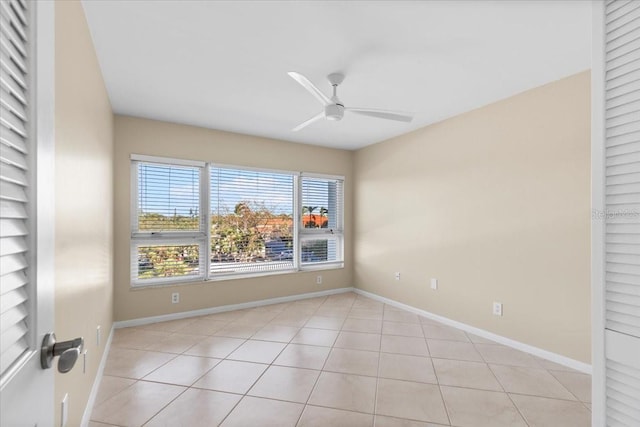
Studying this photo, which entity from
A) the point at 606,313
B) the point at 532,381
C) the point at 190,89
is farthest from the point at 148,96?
the point at 532,381

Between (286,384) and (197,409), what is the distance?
2.07ft

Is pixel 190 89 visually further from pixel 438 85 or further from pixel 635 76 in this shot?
pixel 635 76

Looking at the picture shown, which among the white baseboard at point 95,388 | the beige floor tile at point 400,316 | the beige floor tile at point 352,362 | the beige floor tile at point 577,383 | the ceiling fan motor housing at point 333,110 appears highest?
the ceiling fan motor housing at point 333,110

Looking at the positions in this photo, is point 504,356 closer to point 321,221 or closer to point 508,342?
point 508,342

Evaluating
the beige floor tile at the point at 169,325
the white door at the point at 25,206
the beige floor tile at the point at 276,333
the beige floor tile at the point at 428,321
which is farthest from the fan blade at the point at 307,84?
the beige floor tile at the point at 169,325

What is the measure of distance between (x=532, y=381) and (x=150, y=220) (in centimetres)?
410

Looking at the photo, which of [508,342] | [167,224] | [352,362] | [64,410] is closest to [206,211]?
[167,224]

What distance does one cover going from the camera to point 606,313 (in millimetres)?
1161

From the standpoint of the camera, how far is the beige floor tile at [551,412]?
1.88m

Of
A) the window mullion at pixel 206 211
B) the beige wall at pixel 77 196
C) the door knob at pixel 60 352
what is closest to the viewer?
the door knob at pixel 60 352

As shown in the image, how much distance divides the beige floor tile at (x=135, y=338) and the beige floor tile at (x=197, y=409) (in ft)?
3.69

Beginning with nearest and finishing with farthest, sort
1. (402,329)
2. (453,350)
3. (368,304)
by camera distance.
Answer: (453,350), (402,329), (368,304)

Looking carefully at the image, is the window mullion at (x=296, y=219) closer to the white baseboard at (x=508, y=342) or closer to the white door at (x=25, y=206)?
the white baseboard at (x=508, y=342)

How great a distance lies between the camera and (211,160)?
4.06m
